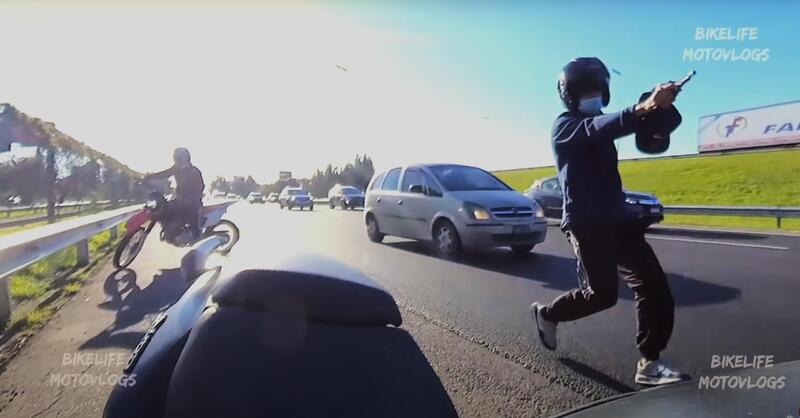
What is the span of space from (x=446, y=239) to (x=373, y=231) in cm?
187

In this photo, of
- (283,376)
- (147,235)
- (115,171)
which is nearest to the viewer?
Result: (283,376)

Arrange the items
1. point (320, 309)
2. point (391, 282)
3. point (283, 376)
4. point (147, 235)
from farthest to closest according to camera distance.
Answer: point (147, 235), point (391, 282), point (320, 309), point (283, 376)

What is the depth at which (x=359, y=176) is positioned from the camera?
11.7 ft

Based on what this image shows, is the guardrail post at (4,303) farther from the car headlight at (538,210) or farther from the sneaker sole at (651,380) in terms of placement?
the car headlight at (538,210)

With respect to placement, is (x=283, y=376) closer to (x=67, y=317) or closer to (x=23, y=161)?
(x=23, y=161)

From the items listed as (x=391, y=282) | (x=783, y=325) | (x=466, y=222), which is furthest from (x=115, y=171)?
(x=783, y=325)

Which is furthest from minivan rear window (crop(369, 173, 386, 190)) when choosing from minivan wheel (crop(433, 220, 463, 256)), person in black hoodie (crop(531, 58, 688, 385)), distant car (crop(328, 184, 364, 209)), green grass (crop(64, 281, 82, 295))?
person in black hoodie (crop(531, 58, 688, 385))

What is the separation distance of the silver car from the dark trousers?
7.90 feet

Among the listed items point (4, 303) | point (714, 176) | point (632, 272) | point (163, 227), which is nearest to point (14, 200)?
point (4, 303)

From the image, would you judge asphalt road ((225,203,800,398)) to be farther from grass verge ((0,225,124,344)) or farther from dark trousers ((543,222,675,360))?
grass verge ((0,225,124,344))

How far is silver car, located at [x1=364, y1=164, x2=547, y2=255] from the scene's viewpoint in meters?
5.09

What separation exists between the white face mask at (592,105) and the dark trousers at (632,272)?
548mm

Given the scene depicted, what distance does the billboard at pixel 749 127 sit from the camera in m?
2.10

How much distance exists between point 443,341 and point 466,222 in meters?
2.59
